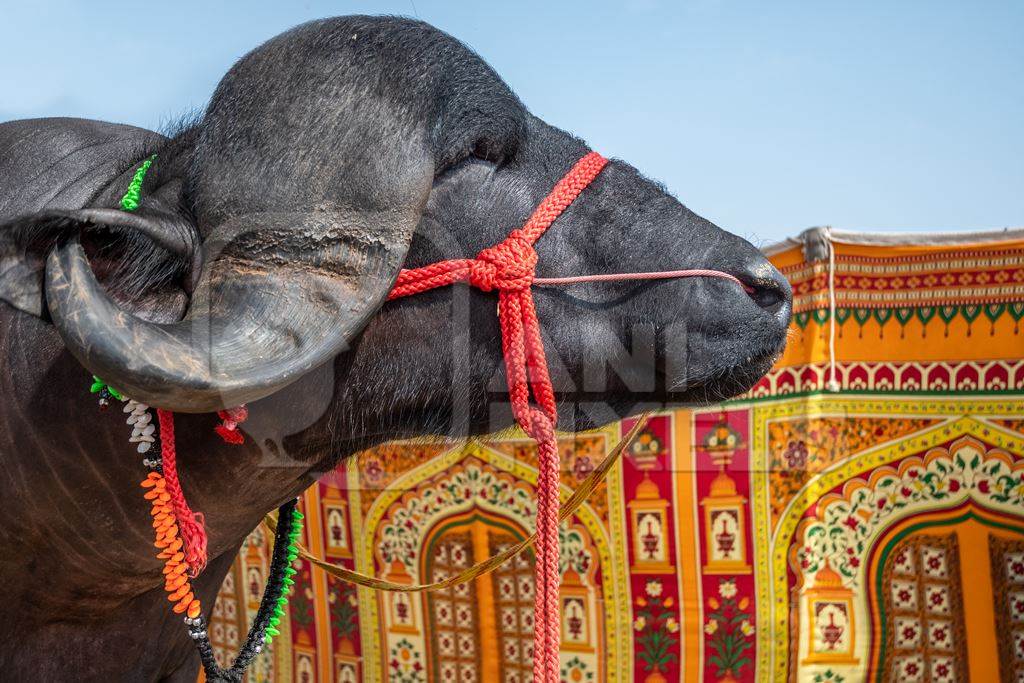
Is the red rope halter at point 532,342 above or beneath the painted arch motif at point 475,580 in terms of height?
above

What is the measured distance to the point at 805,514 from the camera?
310cm

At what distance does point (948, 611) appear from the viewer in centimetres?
297

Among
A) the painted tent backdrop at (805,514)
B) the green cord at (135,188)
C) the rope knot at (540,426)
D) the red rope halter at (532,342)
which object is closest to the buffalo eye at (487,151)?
the red rope halter at (532,342)

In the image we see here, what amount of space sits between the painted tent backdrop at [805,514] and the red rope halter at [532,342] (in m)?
1.87

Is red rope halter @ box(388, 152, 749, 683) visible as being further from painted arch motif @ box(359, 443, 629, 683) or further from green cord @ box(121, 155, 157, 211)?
painted arch motif @ box(359, 443, 629, 683)

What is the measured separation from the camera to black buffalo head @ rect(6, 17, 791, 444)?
3.83ft

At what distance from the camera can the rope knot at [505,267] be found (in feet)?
4.29

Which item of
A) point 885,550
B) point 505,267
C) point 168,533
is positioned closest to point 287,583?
point 168,533

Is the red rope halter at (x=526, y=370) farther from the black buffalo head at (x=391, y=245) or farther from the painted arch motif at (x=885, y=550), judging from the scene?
the painted arch motif at (x=885, y=550)

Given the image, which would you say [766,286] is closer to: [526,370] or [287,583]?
[526,370]

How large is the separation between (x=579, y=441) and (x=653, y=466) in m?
0.28

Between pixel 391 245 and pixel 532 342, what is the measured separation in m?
0.25

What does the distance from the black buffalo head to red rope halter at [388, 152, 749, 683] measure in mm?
25

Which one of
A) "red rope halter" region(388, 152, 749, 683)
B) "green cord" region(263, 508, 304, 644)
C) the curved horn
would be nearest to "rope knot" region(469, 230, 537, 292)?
"red rope halter" region(388, 152, 749, 683)
